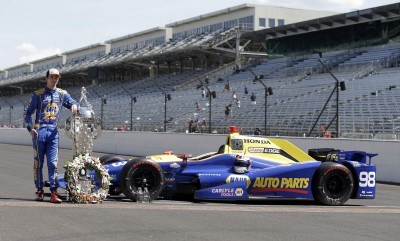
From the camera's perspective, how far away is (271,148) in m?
10.3

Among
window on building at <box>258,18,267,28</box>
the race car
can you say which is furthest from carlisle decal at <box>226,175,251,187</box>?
window on building at <box>258,18,267,28</box>

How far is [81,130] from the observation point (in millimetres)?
9031

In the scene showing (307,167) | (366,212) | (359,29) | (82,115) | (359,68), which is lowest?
(366,212)

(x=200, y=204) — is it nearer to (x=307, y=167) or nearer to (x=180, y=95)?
(x=307, y=167)

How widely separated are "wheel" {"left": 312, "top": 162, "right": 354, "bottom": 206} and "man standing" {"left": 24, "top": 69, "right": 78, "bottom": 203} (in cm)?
397

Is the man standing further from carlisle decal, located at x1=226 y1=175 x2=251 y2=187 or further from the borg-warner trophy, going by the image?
carlisle decal, located at x1=226 y1=175 x2=251 y2=187

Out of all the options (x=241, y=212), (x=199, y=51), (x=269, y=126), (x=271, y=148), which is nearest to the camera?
(x=241, y=212)

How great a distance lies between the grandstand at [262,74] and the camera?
27.3 metres

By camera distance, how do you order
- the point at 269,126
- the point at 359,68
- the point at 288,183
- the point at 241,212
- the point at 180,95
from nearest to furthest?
the point at 241,212 → the point at 288,183 → the point at 269,126 → the point at 359,68 → the point at 180,95

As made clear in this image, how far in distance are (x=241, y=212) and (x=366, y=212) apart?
1.97m

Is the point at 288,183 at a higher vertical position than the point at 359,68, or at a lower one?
lower

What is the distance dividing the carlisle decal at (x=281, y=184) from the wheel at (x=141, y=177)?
1.53 m

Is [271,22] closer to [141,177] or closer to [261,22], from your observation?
[261,22]

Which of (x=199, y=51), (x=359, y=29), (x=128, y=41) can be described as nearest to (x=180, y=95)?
(x=199, y=51)
